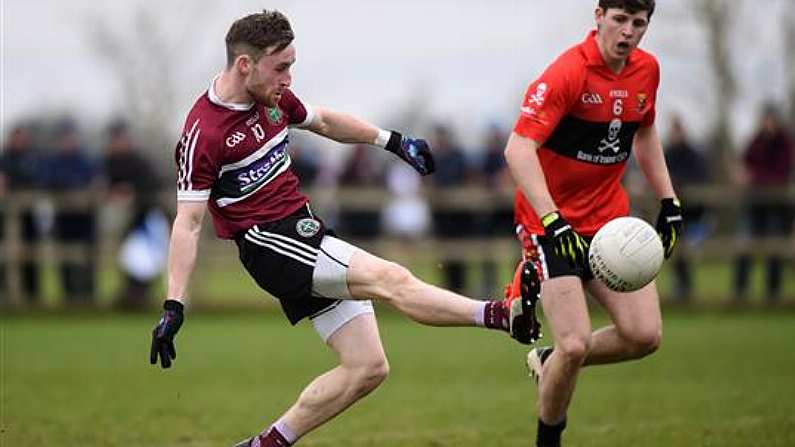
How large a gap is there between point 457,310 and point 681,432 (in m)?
2.53

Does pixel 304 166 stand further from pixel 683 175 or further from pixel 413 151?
pixel 413 151

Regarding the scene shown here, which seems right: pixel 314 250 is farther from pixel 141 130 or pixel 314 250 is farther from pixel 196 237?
pixel 141 130

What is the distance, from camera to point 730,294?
1955 centimetres

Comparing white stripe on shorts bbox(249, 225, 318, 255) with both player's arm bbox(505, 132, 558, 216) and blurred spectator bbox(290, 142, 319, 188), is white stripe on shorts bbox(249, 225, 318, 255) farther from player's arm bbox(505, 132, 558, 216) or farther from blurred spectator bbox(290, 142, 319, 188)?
blurred spectator bbox(290, 142, 319, 188)

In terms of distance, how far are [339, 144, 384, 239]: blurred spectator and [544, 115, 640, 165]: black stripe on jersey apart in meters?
11.7

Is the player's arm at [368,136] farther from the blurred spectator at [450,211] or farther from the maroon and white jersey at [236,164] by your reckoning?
the blurred spectator at [450,211]

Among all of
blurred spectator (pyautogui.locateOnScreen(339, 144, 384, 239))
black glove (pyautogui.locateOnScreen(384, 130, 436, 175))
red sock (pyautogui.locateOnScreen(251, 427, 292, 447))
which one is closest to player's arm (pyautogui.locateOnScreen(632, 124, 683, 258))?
black glove (pyautogui.locateOnScreen(384, 130, 436, 175))

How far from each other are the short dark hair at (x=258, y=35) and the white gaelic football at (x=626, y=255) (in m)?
1.89

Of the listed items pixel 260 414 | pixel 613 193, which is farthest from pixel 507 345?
pixel 613 193

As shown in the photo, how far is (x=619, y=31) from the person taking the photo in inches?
306

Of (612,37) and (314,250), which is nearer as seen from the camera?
(314,250)

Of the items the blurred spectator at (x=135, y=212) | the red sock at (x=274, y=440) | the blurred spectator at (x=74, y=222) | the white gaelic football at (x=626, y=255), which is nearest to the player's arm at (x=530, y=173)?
the white gaelic football at (x=626, y=255)

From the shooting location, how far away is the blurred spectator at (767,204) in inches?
755

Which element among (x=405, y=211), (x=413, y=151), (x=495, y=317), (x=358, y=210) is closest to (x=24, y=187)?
(x=358, y=210)
